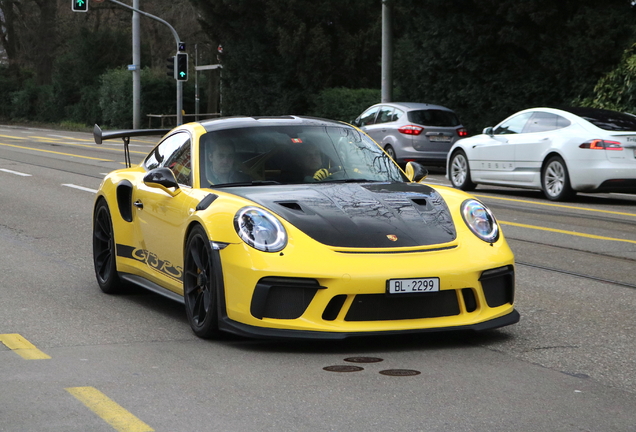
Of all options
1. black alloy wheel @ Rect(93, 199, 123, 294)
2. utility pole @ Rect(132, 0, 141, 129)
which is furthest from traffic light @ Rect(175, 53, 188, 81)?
black alloy wheel @ Rect(93, 199, 123, 294)

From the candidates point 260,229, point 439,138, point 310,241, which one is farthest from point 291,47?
point 310,241

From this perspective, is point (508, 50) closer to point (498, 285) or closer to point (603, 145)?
point (603, 145)

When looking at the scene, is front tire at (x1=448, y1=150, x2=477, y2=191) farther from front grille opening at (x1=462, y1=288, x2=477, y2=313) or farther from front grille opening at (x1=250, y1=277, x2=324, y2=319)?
front grille opening at (x1=250, y1=277, x2=324, y2=319)

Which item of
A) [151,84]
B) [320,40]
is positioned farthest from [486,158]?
[151,84]

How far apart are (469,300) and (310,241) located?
95cm

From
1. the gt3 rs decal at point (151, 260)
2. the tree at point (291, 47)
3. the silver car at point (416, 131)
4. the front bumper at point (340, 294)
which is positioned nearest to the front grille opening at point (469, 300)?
the front bumper at point (340, 294)

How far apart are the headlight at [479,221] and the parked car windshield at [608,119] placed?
982 cm

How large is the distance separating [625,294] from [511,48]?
20043mm

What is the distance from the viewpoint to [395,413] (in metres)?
4.58

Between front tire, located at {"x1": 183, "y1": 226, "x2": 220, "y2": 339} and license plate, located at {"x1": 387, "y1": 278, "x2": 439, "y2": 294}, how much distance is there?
0.99 m

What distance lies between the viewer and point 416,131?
895 inches

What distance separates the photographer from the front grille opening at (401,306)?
576cm

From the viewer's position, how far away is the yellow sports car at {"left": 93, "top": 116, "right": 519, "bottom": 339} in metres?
5.73

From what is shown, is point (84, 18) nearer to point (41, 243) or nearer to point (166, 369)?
point (41, 243)
